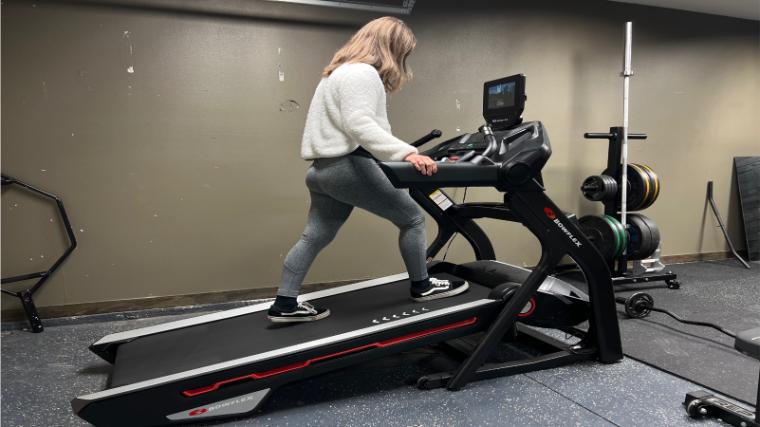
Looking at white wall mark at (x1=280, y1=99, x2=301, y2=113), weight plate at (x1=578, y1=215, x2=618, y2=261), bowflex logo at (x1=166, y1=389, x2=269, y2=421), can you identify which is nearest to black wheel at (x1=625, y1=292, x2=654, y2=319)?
weight plate at (x1=578, y1=215, x2=618, y2=261)

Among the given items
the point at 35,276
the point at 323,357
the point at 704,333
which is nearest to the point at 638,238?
the point at 704,333

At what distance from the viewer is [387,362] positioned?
7.18 ft

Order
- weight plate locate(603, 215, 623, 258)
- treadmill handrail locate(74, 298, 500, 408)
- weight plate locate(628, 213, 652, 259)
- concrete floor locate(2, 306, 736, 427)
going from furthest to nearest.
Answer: weight plate locate(628, 213, 652, 259) → weight plate locate(603, 215, 623, 258) → concrete floor locate(2, 306, 736, 427) → treadmill handrail locate(74, 298, 500, 408)

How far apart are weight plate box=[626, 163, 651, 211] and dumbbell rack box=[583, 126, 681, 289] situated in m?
0.13

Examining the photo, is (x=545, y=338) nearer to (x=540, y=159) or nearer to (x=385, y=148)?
(x=540, y=159)

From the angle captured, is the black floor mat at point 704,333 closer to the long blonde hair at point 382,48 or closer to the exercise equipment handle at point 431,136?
the exercise equipment handle at point 431,136

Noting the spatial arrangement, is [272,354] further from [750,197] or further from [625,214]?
[750,197]

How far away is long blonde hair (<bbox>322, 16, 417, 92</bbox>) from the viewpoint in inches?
74.8

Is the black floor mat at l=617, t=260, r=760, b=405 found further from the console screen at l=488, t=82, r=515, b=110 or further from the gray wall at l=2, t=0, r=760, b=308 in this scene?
the console screen at l=488, t=82, r=515, b=110

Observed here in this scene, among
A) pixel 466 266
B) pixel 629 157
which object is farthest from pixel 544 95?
pixel 466 266

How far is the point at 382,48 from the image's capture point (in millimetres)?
1905

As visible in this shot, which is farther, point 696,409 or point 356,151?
point 356,151

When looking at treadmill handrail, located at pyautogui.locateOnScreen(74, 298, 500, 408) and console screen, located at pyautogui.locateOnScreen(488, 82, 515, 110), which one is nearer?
treadmill handrail, located at pyautogui.locateOnScreen(74, 298, 500, 408)

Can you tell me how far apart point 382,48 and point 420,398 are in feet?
4.49
